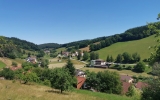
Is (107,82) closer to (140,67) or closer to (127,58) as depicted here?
(140,67)

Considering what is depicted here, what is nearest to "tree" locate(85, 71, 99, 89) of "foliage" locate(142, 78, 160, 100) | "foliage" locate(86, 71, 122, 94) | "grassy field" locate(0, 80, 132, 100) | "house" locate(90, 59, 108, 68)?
"foliage" locate(86, 71, 122, 94)

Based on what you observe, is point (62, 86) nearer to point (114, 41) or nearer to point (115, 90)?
point (115, 90)

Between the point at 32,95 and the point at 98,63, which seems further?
the point at 98,63

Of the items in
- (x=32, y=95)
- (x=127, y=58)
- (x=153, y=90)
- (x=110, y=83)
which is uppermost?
(x=153, y=90)

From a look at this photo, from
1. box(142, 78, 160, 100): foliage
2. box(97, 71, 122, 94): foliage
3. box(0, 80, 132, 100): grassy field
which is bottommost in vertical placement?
box(97, 71, 122, 94): foliage

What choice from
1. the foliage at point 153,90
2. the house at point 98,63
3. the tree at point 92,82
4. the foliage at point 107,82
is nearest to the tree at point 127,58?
the house at point 98,63

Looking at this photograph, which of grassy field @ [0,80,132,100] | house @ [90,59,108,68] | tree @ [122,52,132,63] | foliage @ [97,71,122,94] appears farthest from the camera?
house @ [90,59,108,68]

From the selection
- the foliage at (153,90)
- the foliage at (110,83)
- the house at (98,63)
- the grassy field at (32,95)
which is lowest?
the foliage at (110,83)

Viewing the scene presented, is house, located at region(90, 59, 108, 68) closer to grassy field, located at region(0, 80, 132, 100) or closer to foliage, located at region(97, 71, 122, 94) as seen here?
foliage, located at region(97, 71, 122, 94)

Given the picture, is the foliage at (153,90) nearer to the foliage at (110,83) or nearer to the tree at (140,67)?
the foliage at (110,83)

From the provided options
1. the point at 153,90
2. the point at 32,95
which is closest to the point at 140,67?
the point at 32,95

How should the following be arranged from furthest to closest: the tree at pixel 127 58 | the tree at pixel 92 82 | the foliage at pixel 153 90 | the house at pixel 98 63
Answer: the house at pixel 98 63 → the tree at pixel 127 58 → the tree at pixel 92 82 → the foliage at pixel 153 90
